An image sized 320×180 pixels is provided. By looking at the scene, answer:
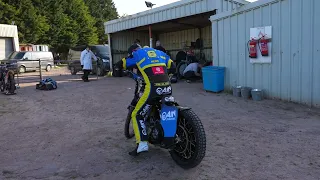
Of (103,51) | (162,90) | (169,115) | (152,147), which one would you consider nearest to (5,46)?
(103,51)

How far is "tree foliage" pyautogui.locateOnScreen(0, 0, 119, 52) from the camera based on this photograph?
109 ft

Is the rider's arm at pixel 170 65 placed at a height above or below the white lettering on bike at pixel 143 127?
above

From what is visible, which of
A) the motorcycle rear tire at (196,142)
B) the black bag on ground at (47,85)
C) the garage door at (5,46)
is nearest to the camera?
the motorcycle rear tire at (196,142)

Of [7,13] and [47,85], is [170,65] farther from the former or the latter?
[7,13]

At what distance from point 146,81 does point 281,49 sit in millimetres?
4734

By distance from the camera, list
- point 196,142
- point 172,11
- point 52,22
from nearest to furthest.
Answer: point 196,142
point 172,11
point 52,22

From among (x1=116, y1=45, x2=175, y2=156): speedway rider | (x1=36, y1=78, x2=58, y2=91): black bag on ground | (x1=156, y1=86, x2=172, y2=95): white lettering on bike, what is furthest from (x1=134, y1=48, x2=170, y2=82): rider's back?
(x1=36, y1=78, x2=58, y2=91): black bag on ground

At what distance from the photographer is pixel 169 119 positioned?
3.42 meters

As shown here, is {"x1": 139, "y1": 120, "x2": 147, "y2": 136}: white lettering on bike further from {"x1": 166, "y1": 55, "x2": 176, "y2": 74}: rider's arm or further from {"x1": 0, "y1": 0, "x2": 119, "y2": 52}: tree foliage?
{"x1": 0, "y1": 0, "x2": 119, "y2": 52}: tree foliage

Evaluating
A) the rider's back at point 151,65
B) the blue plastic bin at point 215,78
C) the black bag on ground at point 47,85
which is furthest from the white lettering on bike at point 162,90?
the black bag on ground at point 47,85

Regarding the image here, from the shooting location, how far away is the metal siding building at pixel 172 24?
417 inches

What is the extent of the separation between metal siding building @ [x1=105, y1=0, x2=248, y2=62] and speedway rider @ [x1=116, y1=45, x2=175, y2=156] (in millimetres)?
7001

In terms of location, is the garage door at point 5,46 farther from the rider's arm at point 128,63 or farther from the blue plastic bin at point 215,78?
the rider's arm at point 128,63

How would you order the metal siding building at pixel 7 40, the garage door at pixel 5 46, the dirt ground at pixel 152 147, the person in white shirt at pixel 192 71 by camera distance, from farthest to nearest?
1. the garage door at pixel 5 46
2. the metal siding building at pixel 7 40
3. the person in white shirt at pixel 192 71
4. the dirt ground at pixel 152 147
